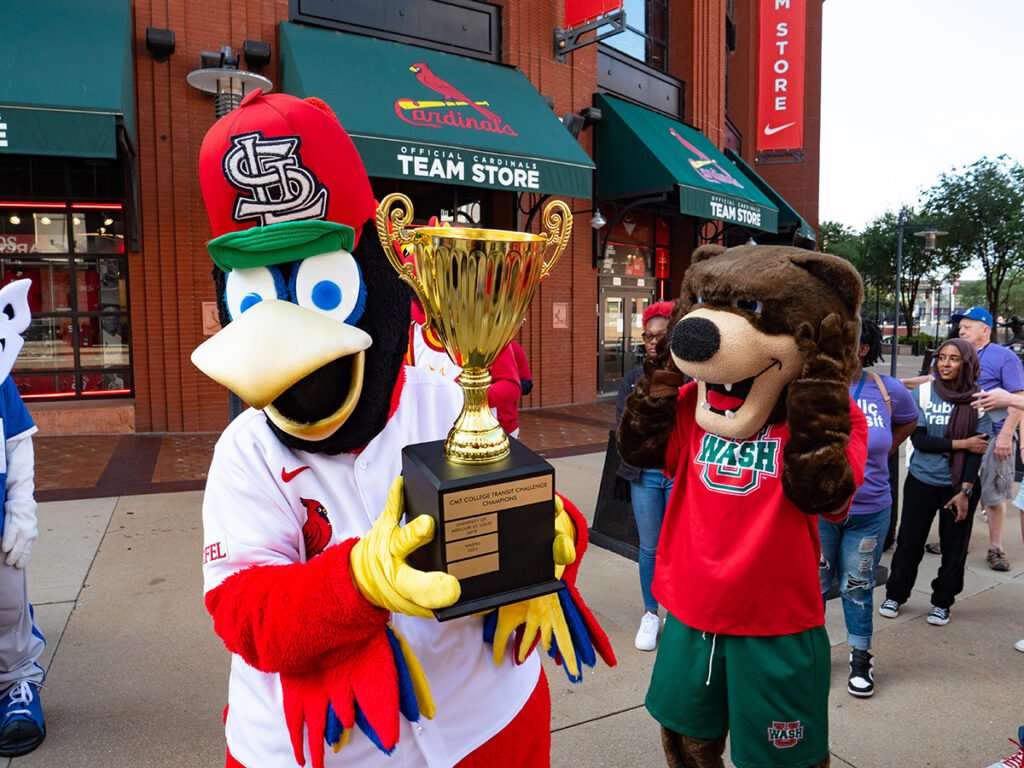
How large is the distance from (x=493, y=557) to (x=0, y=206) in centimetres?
1044

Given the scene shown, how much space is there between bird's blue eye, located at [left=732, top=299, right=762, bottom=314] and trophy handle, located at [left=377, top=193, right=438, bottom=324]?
1.10 metres

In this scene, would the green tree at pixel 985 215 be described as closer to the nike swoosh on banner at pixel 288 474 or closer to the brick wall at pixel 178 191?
the brick wall at pixel 178 191

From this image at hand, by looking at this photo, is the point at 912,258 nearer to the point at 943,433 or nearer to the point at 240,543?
the point at 943,433

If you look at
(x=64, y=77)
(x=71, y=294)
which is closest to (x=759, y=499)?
(x=64, y=77)

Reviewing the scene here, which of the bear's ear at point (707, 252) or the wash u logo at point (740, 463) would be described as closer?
the wash u logo at point (740, 463)

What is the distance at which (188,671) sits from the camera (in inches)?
136

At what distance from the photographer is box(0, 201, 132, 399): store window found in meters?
9.11

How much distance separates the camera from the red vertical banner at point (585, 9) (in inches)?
402

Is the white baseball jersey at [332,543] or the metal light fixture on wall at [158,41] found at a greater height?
the metal light fixture on wall at [158,41]

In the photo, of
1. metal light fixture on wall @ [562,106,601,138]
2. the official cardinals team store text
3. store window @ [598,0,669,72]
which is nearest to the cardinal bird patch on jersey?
the official cardinals team store text

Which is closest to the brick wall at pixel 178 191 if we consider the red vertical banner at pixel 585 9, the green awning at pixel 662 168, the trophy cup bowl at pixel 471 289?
the red vertical banner at pixel 585 9

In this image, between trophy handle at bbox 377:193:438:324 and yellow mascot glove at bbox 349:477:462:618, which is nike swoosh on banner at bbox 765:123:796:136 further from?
yellow mascot glove at bbox 349:477:462:618

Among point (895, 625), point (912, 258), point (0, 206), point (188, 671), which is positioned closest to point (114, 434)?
point (0, 206)

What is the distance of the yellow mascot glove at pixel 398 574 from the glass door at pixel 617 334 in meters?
12.2
